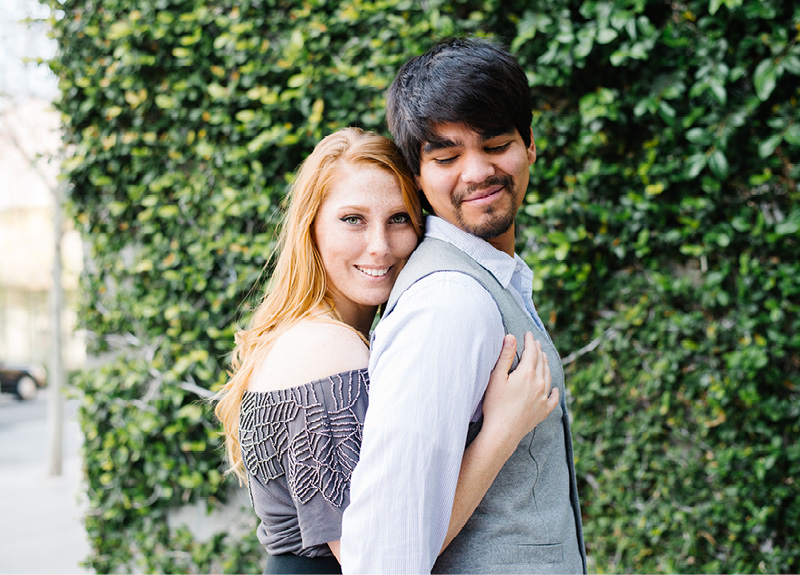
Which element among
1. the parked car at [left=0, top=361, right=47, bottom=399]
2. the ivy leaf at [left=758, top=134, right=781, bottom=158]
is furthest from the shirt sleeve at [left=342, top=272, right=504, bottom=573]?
the parked car at [left=0, top=361, right=47, bottom=399]

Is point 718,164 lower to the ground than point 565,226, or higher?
higher

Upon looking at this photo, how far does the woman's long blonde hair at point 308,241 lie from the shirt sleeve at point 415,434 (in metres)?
0.52

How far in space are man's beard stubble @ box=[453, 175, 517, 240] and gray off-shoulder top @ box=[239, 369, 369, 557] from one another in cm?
43

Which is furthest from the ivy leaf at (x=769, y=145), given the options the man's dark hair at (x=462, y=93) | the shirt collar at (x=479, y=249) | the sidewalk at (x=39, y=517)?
the sidewalk at (x=39, y=517)

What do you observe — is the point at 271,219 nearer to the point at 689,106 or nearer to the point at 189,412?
the point at 189,412

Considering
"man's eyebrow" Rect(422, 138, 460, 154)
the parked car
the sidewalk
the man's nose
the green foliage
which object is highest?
"man's eyebrow" Rect(422, 138, 460, 154)

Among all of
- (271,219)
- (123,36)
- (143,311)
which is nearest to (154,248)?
(143,311)

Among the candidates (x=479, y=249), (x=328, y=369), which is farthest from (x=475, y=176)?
(x=328, y=369)

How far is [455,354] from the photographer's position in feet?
3.64

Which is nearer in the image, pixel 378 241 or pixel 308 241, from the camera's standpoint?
pixel 378 241

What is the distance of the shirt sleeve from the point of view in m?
1.05

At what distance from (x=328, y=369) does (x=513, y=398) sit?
46 centimetres

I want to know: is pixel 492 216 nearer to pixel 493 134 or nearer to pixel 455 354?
pixel 493 134

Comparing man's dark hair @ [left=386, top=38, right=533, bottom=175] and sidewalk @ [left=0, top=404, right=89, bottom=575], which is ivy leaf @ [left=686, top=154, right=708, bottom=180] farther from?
sidewalk @ [left=0, top=404, right=89, bottom=575]
